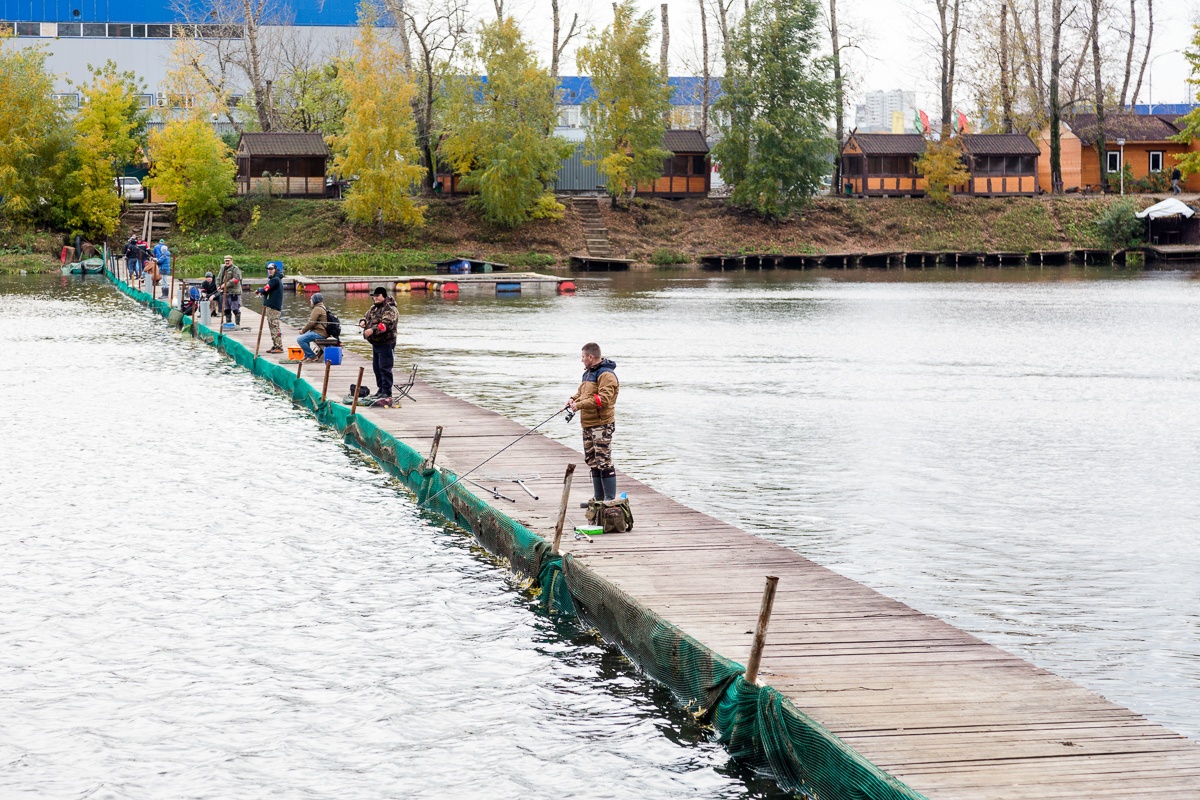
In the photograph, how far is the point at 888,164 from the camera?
281ft

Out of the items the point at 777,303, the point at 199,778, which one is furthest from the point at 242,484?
the point at 777,303

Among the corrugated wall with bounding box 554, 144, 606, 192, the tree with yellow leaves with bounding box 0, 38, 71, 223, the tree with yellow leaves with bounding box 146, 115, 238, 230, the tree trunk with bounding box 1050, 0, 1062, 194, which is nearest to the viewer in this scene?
the tree with yellow leaves with bounding box 0, 38, 71, 223

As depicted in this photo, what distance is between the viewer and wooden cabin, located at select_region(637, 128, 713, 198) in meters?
83.8

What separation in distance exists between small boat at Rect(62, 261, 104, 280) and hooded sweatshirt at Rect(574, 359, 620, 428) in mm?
57659

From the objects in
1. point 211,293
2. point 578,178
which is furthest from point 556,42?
point 211,293

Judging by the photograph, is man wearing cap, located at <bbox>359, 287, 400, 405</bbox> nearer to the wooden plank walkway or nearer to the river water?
the river water

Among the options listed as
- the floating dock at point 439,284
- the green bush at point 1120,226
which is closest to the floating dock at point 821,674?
the floating dock at point 439,284

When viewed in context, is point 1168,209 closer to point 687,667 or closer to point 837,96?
point 837,96

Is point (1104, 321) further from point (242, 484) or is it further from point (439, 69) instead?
point (439, 69)

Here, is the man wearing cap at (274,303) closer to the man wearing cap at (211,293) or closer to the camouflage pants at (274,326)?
the camouflage pants at (274,326)

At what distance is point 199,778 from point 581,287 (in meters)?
51.4

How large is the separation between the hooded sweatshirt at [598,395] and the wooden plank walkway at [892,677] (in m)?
1.19

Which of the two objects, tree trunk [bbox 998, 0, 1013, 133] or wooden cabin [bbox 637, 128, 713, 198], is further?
tree trunk [bbox 998, 0, 1013, 133]

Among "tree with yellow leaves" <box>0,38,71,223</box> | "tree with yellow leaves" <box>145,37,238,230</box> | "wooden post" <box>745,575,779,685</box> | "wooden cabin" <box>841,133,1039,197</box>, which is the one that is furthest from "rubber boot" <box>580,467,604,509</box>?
"wooden cabin" <box>841,133,1039,197</box>
